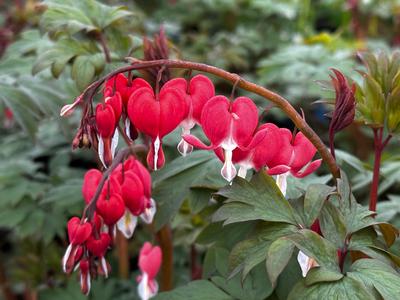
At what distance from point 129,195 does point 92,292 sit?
32.2 inches

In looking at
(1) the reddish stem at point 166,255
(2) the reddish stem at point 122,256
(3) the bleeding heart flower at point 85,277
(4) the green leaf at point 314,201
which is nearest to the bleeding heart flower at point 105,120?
(3) the bleeding heart flower at point 85,277

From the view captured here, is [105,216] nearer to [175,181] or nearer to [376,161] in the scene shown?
[175,181]

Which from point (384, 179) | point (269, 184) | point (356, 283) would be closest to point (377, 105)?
point (269, 184)

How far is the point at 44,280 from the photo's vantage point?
2.03 m

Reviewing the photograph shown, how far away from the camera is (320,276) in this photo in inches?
35.2

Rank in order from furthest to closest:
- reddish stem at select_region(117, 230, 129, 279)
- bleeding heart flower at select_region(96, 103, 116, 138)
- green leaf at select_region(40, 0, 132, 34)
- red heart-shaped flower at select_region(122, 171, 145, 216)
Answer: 1. reddish stem at select_region(117, 230, 129, 279)
2. green leaf at select_region(40, 0, 132, 34)
3. red heart-shaped flower at select_region(122, 171, 145, 216)
4. bleeding heart flower at select_region(96, 103, 116, 138)

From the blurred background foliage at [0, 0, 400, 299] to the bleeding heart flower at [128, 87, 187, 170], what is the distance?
0.25 metres

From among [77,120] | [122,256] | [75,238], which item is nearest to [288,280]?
[75,238]

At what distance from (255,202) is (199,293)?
235 millimetres

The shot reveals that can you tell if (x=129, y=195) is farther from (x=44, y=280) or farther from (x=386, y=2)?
(x=386, y=2)

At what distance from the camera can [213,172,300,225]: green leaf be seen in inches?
39.2

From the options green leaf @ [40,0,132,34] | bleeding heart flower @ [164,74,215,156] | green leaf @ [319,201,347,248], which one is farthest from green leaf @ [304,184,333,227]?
green leaf @ [40,0,132,34]

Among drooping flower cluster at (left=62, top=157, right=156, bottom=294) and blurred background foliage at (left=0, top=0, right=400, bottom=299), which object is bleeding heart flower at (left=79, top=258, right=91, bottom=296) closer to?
drooping flower cluster at (left=62, top=157, right=156, bottom=294)

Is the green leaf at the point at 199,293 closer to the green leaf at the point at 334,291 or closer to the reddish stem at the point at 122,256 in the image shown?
the green leaf at the point at 334,291
